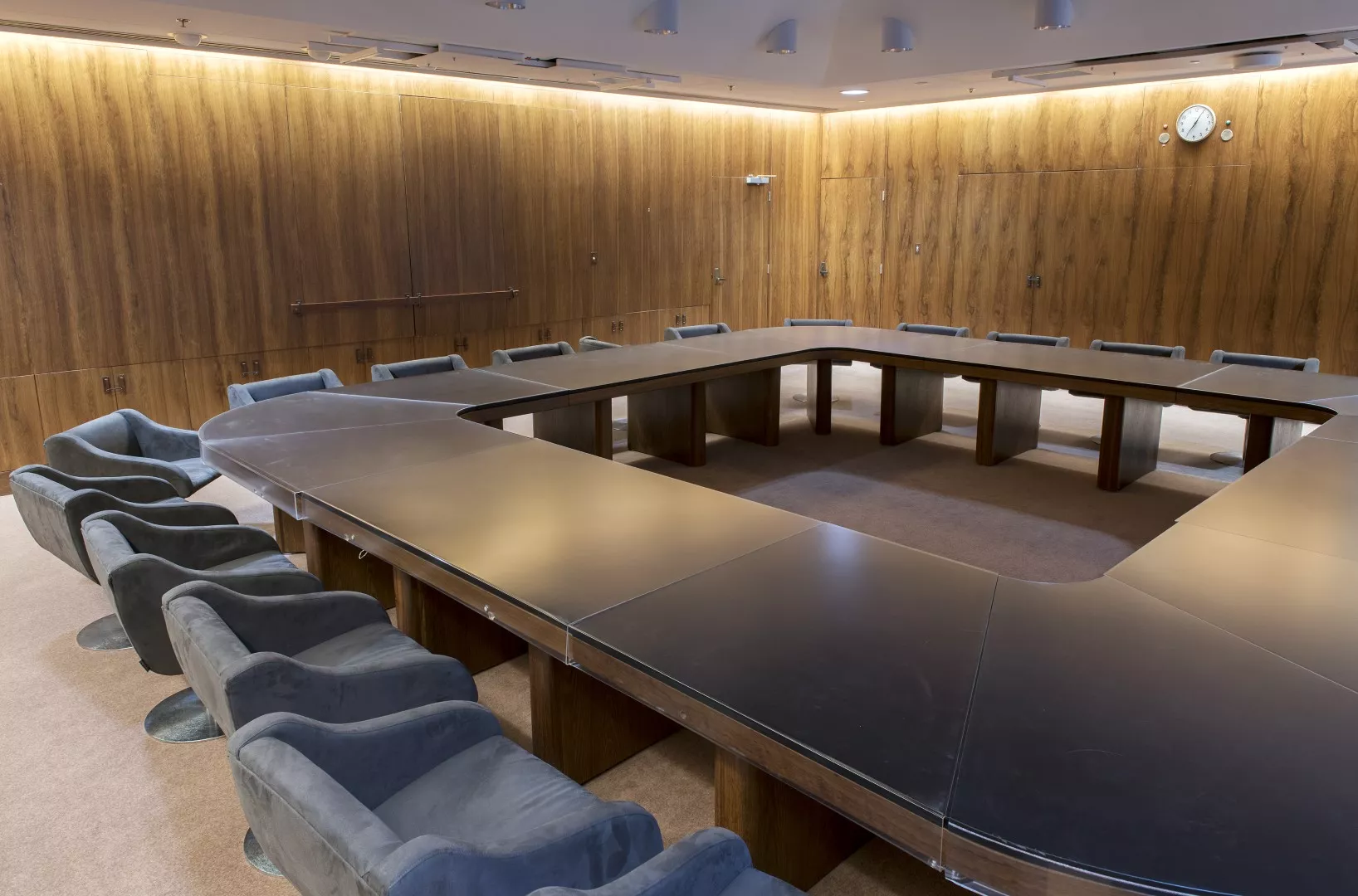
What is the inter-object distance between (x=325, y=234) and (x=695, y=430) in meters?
3.58

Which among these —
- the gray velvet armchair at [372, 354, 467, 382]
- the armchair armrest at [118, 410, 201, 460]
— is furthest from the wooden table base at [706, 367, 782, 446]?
the armchair armrest at [118, 410, 201, 460]

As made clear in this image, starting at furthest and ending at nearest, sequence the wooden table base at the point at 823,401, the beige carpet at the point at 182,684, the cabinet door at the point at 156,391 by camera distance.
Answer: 1. the wooden table base at the point at 823,401
2. the cabinet door at the point at 156,391
3. the beige carpet at the point at 182,684

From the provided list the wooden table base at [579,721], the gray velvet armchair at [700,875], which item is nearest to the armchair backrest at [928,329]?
the wooden table base at [579,721]

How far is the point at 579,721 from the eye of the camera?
2.68 m

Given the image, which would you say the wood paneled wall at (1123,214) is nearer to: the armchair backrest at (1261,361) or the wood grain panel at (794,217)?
the wood grain panel at (794,217)

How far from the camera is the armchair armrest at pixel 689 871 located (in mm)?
1402

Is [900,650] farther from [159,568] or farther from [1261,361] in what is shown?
[1261,361]

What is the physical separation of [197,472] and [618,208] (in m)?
5.76

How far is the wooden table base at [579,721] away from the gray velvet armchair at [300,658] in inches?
9.8

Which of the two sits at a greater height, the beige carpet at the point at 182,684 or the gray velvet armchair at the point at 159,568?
the gray velvet armchair at the point at 159,568

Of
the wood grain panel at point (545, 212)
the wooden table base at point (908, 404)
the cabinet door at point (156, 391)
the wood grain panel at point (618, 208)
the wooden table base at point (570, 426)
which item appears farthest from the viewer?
the wood grain panel at point (618, 208)

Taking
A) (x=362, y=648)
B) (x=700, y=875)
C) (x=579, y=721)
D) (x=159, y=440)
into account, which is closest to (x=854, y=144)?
(x=159, y=440)

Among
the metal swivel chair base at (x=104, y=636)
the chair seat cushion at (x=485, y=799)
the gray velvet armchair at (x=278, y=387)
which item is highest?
the gray velvet armchair at (x=278, y=387)

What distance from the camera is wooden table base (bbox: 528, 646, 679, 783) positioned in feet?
8.48
